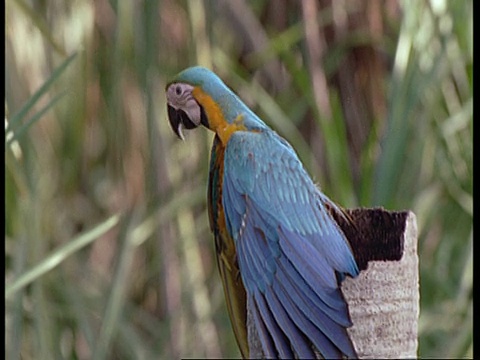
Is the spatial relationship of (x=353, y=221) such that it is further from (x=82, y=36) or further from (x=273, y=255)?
(x=82, y=36)

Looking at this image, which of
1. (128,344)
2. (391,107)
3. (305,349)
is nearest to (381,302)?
(305,349)

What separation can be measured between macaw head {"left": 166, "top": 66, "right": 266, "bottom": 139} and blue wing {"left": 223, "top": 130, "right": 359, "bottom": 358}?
0.05 meters

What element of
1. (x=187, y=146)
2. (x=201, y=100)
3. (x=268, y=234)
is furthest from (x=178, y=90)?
(x=187, y=146)

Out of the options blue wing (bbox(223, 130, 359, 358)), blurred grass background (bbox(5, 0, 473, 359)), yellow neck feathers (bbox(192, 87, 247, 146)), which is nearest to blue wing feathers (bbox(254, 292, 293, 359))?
blue wing (bbox(223, 130, 359, 358))

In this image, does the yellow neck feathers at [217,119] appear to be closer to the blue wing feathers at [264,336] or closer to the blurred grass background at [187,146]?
the blue wing feathers at [264,336]

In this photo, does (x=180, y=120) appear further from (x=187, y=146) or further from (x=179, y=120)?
(x=187, y=146)

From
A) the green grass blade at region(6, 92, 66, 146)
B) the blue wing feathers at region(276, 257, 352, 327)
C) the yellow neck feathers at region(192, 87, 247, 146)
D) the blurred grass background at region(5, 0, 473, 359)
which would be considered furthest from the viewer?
the blurred grass background at region(5, 0, 473, 359)

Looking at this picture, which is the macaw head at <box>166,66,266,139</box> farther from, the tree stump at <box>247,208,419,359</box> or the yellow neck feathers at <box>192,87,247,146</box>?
the tree stump at <box>247,208,419,359</box>

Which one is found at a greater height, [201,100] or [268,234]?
[201,100]

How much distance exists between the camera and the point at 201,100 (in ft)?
2.41

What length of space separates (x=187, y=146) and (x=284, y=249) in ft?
2.81

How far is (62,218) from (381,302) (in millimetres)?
1004

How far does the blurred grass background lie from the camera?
123cm
